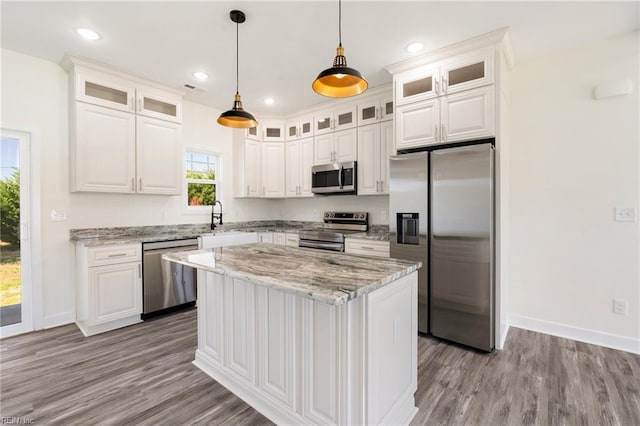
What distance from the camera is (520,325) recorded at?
10.4ft

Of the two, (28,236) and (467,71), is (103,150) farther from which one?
(467,71)

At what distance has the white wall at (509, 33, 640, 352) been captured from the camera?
265cm

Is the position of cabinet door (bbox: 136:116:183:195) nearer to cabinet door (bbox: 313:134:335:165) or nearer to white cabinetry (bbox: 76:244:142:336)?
white cabinetry (bbox: 76:244:142:336)

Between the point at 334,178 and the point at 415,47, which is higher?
the point at 415,47

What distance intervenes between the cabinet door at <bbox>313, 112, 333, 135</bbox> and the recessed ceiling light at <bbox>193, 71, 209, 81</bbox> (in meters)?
1.64

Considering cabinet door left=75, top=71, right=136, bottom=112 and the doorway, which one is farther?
cabinet door left=75, top=71, right=136, bottom=112

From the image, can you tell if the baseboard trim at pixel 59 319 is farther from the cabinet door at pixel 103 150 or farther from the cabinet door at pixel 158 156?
the cabinet door at pixel 158 156

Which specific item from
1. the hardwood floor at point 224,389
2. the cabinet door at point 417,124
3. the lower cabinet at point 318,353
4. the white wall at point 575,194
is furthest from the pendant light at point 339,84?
the white wall at point 575,194

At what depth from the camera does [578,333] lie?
2861 mm

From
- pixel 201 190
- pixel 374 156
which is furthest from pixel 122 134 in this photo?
pixel 374 156

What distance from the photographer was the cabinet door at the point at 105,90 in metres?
3.13

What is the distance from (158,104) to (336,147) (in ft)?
7.66

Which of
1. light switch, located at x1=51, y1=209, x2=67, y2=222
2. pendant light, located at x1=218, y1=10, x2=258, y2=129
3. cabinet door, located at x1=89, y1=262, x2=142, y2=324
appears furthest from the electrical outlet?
light switch, located at x1=51, y1=209, x2=67, y2=222

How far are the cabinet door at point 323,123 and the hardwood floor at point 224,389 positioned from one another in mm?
3016
